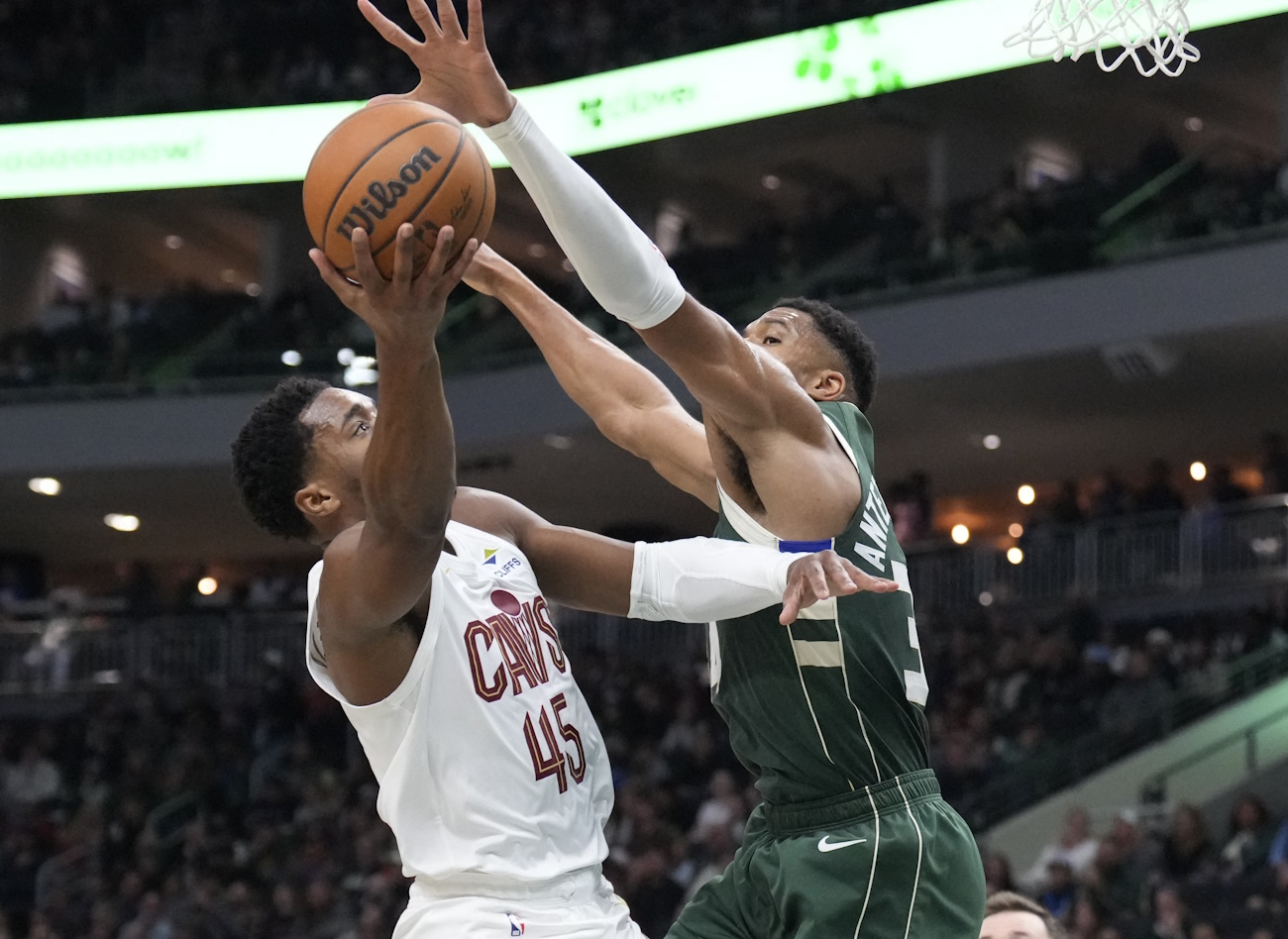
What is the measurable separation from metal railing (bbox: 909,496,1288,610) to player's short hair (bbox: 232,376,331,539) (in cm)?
1154

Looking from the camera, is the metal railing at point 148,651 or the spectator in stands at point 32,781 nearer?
the spectator in stands at point 32,781

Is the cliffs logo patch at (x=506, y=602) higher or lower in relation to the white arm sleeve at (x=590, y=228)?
lower

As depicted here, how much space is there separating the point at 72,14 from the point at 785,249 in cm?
1142

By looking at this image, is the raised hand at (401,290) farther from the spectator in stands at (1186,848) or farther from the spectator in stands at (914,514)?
the spectator in stands at (914,514)

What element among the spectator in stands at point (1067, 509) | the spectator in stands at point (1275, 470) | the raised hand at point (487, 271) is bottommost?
the raised hand at point (487, 271)

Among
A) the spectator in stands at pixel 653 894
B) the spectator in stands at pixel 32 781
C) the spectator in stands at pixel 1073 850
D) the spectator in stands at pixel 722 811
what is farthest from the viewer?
the spectator in stands at pixel 32 781

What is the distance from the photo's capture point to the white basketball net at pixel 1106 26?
4.93 m

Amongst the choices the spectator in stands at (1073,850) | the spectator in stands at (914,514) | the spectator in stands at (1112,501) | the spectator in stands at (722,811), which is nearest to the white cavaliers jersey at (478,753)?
the spectator in stands at (1073,850)

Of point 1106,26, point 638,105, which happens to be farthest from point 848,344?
point 638,105

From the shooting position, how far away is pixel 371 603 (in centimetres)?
318

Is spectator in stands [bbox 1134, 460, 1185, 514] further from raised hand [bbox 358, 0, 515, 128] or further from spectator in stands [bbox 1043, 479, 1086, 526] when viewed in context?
raised hand [bbox 358, 0, 515, 128]

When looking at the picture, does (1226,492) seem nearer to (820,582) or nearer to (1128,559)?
(1128,559)

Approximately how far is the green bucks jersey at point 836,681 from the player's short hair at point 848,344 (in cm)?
30

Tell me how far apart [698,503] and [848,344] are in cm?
1739
